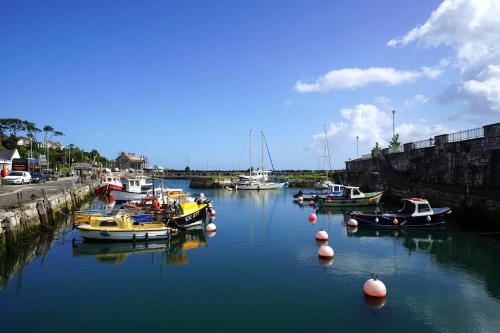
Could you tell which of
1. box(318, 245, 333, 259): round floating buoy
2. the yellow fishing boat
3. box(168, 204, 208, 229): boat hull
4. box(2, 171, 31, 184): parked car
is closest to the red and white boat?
box(2, 171, 31, 184): parked car

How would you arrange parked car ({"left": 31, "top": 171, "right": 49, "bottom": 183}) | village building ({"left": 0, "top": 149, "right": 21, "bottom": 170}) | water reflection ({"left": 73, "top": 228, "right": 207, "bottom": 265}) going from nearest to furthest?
water reflection ({"left": 73, "top": 228, "right": 207, "bottom": 265}), parked car ({"left": 31, "top": 171, "right": 49, "bottom": 183}), village building ({"left": 0, "top": 149, "right": 21, "bottom": 170})

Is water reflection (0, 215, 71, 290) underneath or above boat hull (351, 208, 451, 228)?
underneath

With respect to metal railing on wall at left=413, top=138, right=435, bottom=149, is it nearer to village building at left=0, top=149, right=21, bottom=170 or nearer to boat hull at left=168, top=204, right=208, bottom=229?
boat hull at left=168, top=204, right=208, bottom=229

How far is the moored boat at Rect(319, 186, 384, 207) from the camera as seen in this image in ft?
131

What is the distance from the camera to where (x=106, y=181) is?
51906mm

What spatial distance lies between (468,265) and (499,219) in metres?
8.47

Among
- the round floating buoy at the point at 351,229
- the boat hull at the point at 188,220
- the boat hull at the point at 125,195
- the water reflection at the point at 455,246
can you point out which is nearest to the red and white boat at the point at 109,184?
the boat hull at the point at 125,195

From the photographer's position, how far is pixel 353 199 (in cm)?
4038

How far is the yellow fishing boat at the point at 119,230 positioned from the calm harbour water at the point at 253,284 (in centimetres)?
59

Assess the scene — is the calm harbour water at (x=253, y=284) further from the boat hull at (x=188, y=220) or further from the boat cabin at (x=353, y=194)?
the boat cabin at (x=353, y=194)

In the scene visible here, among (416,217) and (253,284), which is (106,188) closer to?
(416,217)

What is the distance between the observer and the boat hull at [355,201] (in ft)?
131

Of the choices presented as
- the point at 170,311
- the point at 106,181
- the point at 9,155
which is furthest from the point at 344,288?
the point at 9,155

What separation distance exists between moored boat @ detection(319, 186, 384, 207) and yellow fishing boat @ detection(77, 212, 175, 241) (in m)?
23.4
